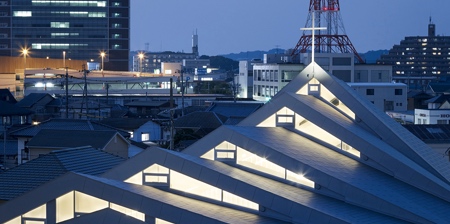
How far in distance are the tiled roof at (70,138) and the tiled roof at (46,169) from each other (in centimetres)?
666

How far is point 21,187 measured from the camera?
15.6 meters

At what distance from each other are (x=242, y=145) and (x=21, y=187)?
410 cm

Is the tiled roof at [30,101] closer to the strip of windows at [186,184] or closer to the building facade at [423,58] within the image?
the strip of windows at [186,184]

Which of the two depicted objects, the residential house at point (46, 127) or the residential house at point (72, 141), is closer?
the residential house at point (72, 141)

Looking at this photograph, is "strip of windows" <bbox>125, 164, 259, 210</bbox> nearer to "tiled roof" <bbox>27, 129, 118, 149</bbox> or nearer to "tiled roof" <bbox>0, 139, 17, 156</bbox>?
"tiled roof" <bbox>27, 129, 118, 149</bbox>

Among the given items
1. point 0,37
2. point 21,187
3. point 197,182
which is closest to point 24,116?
point 21,187

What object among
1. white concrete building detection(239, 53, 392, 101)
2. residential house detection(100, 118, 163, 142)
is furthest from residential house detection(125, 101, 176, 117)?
residential house detection(100, 118, 163, 142)

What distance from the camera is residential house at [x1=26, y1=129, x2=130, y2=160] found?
24.3m

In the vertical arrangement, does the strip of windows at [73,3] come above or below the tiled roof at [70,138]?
above

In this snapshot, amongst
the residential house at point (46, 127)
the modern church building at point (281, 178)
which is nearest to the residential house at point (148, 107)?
the residential house at point (46, 127)

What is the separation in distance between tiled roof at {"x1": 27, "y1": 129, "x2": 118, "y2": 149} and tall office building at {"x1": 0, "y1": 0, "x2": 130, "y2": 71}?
2775 inches

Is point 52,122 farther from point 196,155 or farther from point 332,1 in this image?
point 332,1

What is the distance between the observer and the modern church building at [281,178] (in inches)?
510

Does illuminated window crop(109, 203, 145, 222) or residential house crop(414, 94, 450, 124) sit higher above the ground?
residential house crop(414, 94, 450, 124)
